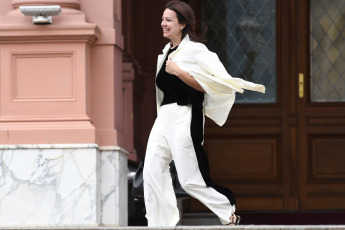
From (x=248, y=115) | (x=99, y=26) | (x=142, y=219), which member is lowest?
(x=142, y=219)

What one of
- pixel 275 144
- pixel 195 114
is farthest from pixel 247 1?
pixel 195 114

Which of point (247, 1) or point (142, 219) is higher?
point (247, 1)

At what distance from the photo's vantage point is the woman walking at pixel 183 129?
910cm

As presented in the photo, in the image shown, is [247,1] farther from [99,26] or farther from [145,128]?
[99,26]

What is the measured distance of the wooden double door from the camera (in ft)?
45.9

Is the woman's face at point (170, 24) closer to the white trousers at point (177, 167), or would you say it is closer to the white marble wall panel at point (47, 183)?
the white trousers at point (177, 167)

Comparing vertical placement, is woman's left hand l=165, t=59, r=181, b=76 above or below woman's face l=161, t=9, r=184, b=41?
below

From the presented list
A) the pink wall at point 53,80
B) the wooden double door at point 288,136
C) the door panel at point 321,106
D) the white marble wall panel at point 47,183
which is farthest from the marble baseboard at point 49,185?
the door panel at point 321,106

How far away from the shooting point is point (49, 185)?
1079 cm

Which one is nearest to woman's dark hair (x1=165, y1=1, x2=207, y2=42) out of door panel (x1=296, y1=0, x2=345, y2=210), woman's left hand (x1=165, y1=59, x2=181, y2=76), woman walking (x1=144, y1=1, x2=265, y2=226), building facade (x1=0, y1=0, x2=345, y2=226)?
woman walking (x1=144, y1=1, x2=265, y2=226)

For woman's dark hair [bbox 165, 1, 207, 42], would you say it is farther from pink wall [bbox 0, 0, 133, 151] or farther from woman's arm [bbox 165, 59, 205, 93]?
pink wall [bbox 0, 0, 133, 151]

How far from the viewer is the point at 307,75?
14.1 meters

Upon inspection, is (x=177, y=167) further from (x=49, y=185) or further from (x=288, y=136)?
(x=288, y=136)

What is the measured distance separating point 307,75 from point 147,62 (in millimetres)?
1780
